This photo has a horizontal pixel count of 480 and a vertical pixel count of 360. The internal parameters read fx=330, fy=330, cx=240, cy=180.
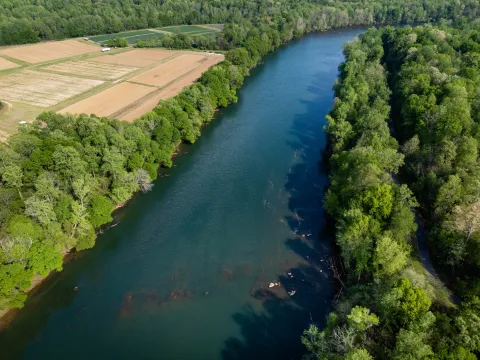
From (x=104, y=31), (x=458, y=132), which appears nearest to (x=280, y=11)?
(x=104, y=31)

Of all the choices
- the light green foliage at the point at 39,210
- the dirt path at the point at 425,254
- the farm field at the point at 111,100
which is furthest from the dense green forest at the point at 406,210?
the farm field at the point at 111,100

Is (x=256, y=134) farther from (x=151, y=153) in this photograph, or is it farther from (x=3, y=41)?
(x=3, y=41)

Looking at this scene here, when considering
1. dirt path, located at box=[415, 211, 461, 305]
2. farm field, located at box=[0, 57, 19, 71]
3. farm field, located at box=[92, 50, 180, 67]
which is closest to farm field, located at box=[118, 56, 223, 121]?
farm field, located at box=[92, 50, 180, 67]

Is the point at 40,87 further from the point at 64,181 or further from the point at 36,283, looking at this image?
the point at 36,283

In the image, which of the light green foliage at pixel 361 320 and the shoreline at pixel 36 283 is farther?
the shoreline at pixel 36 283

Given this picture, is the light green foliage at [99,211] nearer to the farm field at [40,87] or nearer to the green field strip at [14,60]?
the farm field at [40,87]

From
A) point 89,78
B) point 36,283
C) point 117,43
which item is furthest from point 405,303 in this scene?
point 117,43

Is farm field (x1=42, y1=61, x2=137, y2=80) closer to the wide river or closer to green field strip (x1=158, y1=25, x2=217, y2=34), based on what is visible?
the wide river
